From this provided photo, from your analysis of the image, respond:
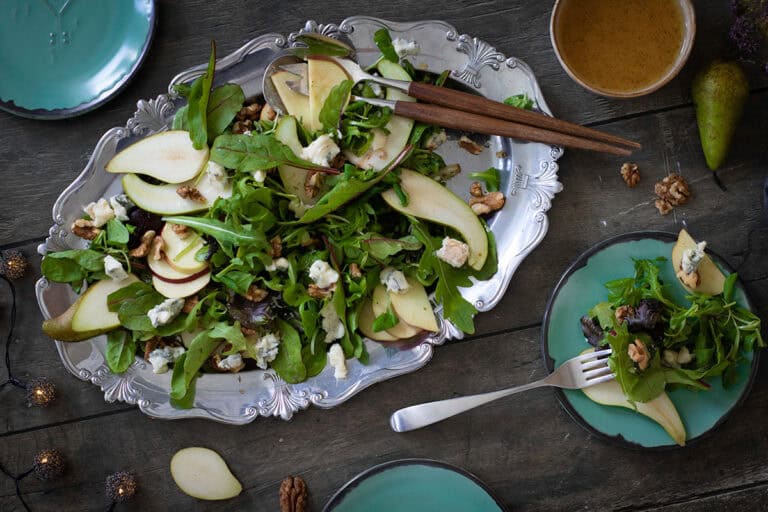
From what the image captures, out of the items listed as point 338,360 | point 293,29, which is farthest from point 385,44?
point 338,360

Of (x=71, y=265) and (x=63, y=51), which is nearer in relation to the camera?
(x=71, y=265)

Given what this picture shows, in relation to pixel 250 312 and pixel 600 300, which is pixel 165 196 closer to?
pixel 250 312

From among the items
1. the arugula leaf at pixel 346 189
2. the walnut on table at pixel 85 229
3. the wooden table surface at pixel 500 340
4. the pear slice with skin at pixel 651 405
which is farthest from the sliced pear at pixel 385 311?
the walnut on table at pixel 85 229

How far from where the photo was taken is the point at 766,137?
1522 mm

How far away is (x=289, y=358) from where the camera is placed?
142cm

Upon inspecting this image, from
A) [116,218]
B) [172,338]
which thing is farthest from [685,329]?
[116,218]

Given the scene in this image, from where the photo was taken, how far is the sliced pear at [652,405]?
1.45m

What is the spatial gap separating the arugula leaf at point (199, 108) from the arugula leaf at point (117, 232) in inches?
9.9

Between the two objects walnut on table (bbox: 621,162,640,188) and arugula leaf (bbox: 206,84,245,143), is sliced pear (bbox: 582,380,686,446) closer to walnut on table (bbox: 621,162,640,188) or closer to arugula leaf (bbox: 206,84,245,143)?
walnut on table (bbox: 621,162,640,188)

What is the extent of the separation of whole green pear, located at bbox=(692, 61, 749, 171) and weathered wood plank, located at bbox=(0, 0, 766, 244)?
0.19 ft

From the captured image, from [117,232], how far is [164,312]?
0.71ft

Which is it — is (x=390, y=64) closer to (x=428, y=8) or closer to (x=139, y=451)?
(x=428, y=8)

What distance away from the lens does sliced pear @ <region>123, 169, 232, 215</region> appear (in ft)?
4.61

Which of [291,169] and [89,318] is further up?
[291,169]
